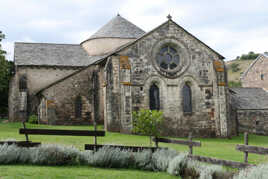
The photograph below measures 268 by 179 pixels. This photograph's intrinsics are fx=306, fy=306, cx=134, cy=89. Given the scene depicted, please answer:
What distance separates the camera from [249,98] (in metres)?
37.9

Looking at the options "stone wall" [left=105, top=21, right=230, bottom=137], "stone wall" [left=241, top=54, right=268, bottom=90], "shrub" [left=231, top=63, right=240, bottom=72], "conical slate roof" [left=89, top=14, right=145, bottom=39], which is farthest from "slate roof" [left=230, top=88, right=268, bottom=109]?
"shrub" [left=231, top=63, right=240, bottom=72]

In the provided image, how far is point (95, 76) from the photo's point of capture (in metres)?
30.2

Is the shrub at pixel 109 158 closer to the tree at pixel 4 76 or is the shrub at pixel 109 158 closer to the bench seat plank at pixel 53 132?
the bench seat plank at pixel 53 132

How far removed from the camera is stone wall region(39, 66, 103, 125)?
28.3 m

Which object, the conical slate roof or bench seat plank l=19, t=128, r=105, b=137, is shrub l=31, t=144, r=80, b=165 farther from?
the conical slate roof

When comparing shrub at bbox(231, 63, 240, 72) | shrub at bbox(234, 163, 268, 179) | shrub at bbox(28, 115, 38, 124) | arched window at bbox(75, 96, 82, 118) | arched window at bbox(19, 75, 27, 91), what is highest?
shrub at bbox(231, 63, 240, 72)

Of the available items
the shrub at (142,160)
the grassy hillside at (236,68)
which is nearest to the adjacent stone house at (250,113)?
the shrub at (142,160)

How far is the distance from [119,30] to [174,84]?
49.5 ft

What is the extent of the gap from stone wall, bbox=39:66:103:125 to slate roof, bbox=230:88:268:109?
16.6 metres

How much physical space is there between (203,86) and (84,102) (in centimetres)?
1148

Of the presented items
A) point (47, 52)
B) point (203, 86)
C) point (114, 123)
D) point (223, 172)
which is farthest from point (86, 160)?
point (47, 52)

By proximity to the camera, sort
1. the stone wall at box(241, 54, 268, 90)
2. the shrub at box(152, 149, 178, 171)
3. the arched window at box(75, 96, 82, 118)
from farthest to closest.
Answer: the stone wall at box(241, 54, 268, 90) → the arched window at box(75, 96, 82, 118) → the shrub at box(152, 149, 178, 171)

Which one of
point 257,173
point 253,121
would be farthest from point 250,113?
point 257,173

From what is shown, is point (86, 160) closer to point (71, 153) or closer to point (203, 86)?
point (71, 153)
